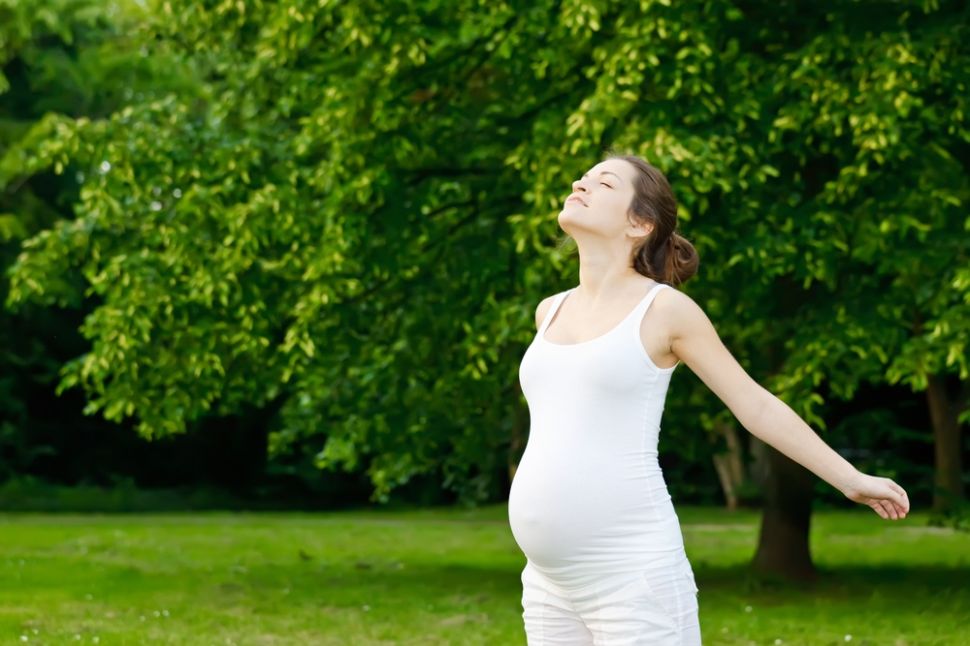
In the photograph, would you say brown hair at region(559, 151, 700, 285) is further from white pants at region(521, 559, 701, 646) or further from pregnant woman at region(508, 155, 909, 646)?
white pants at region(521, 559, 701, 646)

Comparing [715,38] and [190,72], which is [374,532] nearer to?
[190,72]

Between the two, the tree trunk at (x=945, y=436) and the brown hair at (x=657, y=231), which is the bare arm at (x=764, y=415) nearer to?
the brown hair at (x=657, y=231)

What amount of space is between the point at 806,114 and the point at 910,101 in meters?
0.84

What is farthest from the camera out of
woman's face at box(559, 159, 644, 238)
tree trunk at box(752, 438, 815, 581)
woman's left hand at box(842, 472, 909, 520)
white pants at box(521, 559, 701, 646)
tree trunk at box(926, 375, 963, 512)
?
tree trunk at box(926, 375, 963, 512)

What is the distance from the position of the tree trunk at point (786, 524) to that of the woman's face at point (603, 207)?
478 inches

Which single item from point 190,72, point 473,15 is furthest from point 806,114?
point 190,72

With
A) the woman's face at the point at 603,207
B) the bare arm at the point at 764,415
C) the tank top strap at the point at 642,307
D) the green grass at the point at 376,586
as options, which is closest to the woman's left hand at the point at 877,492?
the bare arm at the point at 764,415

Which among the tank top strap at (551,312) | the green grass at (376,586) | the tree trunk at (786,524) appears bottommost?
the green grass at (376,586)

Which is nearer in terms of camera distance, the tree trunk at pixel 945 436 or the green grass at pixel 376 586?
the green grass at pixel 376 586

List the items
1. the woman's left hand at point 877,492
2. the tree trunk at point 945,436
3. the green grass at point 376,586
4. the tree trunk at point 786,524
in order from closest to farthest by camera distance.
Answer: the woman's left hand at point 877,492 → the green grass at point 376,586 → the tree trunk at point 786,524 → the tree trunk at point 945,436

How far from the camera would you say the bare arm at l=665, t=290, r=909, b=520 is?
3.62m

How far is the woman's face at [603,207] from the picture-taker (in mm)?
3803

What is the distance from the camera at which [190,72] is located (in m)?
29.7

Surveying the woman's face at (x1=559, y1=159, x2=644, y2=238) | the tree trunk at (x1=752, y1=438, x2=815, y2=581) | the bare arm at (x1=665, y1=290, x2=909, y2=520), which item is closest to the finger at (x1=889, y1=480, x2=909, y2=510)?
the bare arm at (x1=665, y1=290, x2=909, y2=520)
